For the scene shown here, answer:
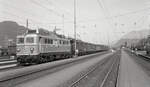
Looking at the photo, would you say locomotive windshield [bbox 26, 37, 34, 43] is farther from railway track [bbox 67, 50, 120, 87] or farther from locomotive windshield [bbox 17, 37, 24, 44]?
railway track [bbox 67, 50, 120, 87]

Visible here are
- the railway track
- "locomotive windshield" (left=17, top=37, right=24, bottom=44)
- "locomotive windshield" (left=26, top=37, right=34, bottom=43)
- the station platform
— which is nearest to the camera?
the railway track

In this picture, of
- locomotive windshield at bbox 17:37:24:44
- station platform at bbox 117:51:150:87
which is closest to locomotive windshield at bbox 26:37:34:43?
locomotive windshield at bbox 17:37:24:44

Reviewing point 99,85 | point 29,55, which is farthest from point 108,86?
point 29,55

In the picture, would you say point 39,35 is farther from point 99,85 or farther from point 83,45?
point 83,45

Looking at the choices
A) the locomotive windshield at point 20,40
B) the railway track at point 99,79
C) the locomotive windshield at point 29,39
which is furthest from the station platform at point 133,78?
the locomotive windshield at point 20,40

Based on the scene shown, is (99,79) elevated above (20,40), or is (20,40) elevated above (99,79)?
(20,40)

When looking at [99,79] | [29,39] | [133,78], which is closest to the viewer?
[99,79]

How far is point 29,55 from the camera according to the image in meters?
18.9

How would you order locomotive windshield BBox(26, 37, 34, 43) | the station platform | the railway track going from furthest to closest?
locomotive windshield BBox(26, 37, 34, 43)
the station platform
the railway track

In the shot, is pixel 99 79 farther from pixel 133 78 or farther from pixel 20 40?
pixel 20 40

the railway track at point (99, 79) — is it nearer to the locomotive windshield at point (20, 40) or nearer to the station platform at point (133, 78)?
the station platform at point (133, 78)

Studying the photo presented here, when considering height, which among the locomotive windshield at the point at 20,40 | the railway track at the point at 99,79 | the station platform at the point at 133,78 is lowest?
the station platform at the point at 133,78

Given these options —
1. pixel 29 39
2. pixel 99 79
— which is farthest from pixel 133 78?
pixel 29 39

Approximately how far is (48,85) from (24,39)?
11.5 meters
